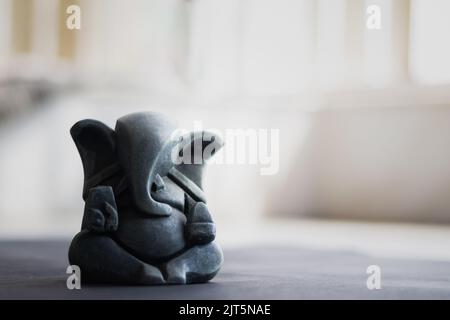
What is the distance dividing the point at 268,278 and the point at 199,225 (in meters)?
0.35

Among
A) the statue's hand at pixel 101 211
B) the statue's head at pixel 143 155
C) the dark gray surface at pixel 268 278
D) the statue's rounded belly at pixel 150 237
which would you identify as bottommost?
the dark gray surface at pixel 268 278

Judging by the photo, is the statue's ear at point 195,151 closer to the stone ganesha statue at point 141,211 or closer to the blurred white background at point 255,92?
the stone ganesha statue at point 141,211

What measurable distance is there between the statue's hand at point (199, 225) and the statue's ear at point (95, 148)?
216 mm

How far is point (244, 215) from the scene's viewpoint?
5527 millimetres

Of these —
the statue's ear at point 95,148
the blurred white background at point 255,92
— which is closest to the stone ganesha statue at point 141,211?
the statue's ear at point 95,148

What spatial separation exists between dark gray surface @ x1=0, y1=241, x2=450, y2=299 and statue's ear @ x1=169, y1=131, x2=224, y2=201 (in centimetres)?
29

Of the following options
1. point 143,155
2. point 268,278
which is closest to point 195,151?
point 143,155

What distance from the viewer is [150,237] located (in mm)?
1935

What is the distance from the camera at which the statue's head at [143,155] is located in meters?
1.96

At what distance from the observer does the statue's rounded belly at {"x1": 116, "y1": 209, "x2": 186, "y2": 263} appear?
1.93 m

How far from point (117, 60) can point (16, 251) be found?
263 centimetres

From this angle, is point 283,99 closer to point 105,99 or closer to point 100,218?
point 105,99

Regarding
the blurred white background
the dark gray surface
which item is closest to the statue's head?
the dark gray surface

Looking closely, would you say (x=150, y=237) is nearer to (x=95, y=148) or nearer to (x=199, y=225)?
(x=199, y=225)
